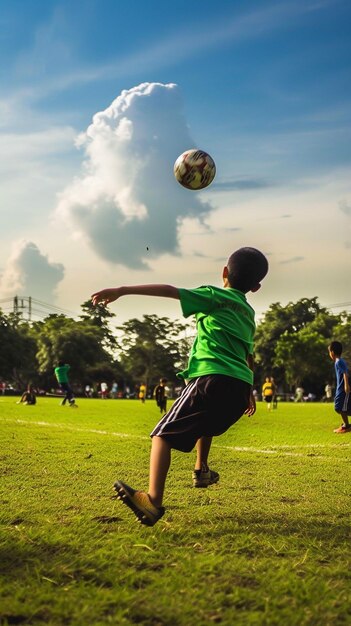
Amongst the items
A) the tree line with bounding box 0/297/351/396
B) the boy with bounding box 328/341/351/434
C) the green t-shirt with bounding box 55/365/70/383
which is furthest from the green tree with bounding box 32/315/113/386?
the boy with bounding box 328/341/351/434

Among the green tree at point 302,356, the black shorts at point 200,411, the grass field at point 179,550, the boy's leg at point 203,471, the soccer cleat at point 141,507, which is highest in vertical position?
the green tree at point 302,356

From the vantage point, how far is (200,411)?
172 inches

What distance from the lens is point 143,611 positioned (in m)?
2.77

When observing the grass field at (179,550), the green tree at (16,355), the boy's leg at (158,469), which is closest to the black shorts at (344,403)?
the grass field at (179,550)

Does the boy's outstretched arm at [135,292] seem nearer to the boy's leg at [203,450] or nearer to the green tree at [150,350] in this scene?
the boy's leg at [203,450]

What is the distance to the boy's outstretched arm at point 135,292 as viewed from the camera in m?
4.17

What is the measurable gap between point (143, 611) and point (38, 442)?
8.25 m

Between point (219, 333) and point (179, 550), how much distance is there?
141 cm

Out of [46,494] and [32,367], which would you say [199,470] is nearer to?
[46,494]

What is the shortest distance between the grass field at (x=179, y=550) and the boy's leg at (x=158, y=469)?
22 centimetres

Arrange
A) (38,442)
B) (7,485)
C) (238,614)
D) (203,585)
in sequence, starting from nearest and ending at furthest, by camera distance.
Answer: 1. (238,614)
2. (203,585)
3. (7,485)
4. (38,442)

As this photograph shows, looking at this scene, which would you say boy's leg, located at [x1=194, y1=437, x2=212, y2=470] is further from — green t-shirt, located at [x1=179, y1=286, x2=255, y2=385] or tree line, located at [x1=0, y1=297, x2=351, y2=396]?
tree line, located at [x1=0, y1=297, x2=351, y2=396]

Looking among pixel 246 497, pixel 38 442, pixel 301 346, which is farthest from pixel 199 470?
pixel 301 346

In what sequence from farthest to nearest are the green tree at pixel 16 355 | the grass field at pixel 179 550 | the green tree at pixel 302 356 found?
the green tree at pixel 16 355, the green tree at pixel 302 356, the grass field at pixel 179 550
